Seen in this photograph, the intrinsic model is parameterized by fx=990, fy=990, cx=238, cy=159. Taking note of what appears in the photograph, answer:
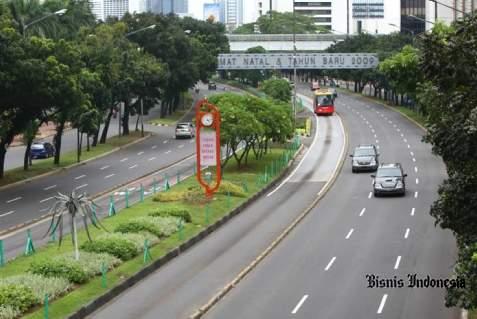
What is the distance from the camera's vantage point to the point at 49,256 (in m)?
34.1

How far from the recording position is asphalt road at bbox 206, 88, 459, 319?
2820 centimetres

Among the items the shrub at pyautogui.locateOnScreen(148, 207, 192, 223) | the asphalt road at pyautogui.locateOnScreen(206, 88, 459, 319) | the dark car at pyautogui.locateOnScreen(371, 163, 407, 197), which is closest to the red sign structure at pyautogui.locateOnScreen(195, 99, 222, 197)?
the asphalt road at pyautogui.locateOnScreen(206, 88, 459, 319)

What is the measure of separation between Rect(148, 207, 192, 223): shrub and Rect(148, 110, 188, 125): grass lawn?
61066 mm

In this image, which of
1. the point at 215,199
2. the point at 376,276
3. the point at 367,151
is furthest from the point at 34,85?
the point at 376,276

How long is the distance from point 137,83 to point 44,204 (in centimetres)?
3678

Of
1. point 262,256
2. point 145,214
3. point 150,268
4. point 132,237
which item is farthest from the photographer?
point 145,214

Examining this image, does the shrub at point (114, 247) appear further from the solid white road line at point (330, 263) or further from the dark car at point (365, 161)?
the dark car at point (365, 161)

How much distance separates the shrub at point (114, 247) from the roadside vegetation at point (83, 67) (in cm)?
2098

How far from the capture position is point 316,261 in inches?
1412

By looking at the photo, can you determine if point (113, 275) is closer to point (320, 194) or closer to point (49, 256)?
point (49, 256)

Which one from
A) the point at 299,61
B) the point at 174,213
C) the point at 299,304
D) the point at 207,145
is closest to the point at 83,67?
the point at 207,145

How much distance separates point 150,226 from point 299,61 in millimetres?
96435

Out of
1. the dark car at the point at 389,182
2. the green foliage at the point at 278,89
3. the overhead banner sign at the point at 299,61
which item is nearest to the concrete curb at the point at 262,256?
the dark car at the point at 389,182

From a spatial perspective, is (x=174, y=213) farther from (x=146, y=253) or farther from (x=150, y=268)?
(x=150, y=268)
